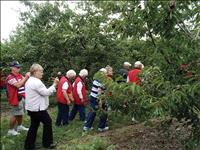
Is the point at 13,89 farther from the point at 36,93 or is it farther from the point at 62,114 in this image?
the point at 62,114

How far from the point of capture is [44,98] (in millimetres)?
9445

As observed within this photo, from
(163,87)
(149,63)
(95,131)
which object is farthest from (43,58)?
(163,87)

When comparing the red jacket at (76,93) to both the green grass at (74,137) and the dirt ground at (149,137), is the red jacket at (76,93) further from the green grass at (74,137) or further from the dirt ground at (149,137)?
the dirt ground at (149,137)

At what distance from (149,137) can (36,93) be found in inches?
100

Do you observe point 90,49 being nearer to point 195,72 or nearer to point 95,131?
point 95,131

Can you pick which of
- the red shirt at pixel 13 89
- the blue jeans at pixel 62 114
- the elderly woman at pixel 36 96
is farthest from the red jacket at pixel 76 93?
the elderly woman at pixel 36 96

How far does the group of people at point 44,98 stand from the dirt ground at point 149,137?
0.63 meters

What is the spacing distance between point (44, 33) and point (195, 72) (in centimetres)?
934

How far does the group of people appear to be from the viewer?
30.5 feet

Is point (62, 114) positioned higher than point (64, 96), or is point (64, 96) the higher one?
point (64, 96)

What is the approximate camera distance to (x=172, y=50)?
7.54 meters

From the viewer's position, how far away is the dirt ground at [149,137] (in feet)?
29.3

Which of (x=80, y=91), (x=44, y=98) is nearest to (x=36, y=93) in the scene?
(x=44, y=98)

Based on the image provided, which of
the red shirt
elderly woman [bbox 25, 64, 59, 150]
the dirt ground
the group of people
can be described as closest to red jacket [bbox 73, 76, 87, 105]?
the group of people
